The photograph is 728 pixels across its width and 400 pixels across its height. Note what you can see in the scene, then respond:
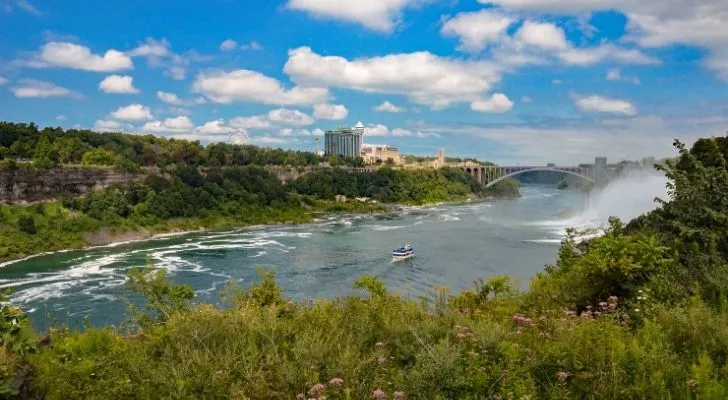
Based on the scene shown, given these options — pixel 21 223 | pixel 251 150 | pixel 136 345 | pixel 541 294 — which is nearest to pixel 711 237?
pixel 541 294

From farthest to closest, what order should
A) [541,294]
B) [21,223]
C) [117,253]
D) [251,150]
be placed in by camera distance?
1. [251,150]
2. [21,223]
3. [117,253]
4. [541,294]

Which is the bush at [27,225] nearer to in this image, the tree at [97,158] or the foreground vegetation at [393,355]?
the tree at [97,158]

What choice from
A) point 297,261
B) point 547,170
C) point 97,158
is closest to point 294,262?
point 297,261

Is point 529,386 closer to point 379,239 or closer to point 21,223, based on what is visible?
point 379,239

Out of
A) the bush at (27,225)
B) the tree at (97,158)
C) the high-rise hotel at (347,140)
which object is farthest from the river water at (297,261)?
the high-rise hotel at (347,140)

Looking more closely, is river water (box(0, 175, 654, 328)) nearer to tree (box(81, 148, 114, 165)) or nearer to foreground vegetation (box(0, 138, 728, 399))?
foreground vegetation (box(0, 138, 728, 399))
